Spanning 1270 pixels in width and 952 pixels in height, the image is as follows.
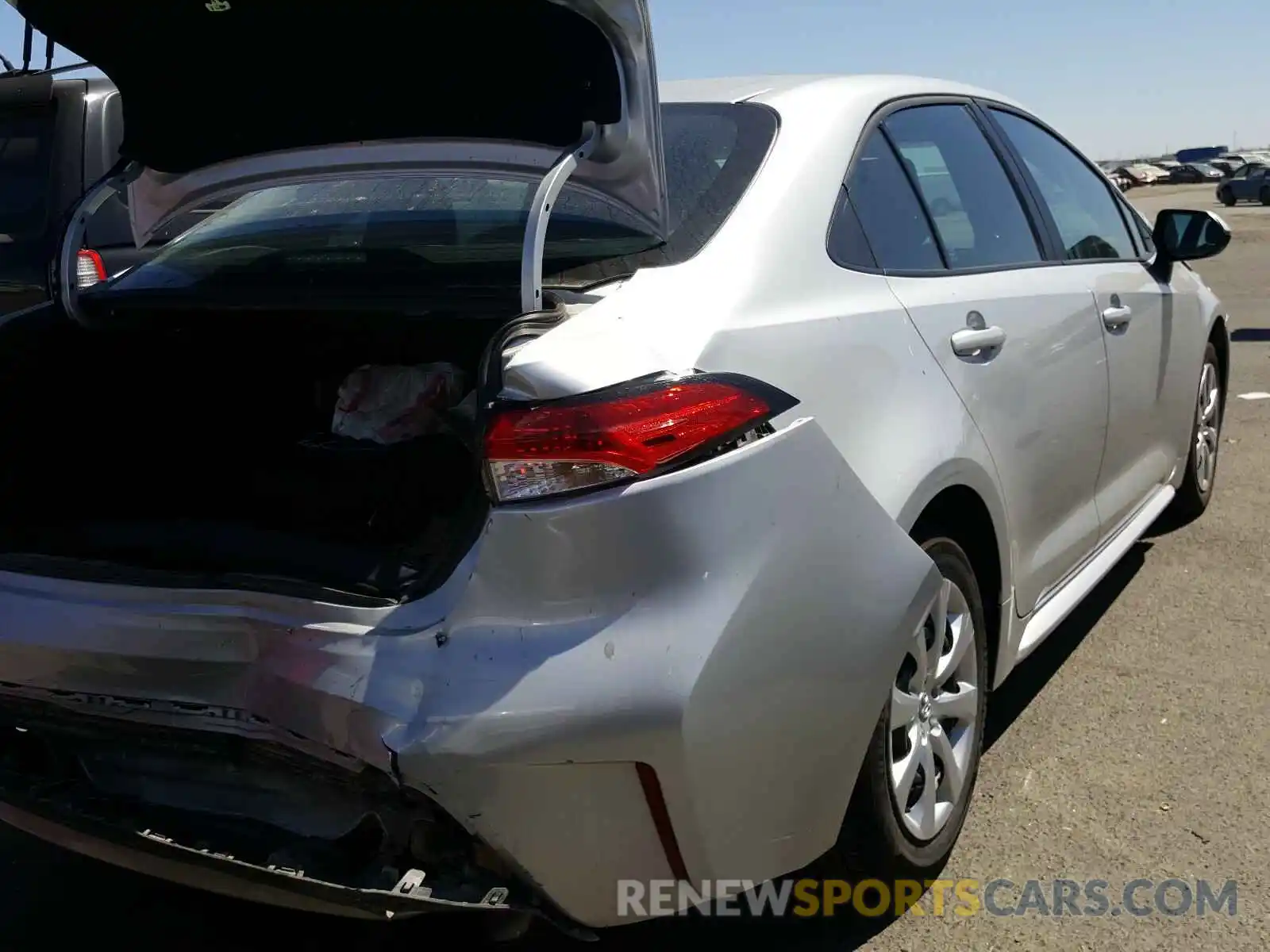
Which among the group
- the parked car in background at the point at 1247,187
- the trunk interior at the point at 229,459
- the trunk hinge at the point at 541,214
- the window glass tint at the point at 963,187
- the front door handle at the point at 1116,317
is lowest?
the parked car in background at the point at 1247,187

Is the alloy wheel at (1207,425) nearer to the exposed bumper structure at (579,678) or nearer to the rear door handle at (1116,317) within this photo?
the rear door handle at (1116,317)

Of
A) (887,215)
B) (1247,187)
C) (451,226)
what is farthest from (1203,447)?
(1247,187)

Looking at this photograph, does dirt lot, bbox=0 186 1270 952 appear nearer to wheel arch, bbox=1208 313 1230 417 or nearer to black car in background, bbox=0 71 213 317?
wheel arch, bbox=1208 313 1230 417

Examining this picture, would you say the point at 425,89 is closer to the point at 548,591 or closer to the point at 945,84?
the point at 548,591

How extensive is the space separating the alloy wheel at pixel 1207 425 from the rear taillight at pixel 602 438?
3435 mm

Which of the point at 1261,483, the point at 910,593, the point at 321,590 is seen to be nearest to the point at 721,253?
the point at 910,593

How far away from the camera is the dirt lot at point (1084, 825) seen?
261cm

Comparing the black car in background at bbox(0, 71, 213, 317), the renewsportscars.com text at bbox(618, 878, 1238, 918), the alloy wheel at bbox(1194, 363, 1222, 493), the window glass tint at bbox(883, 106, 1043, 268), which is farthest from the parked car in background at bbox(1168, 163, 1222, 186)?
the renewsportscars.com text at bbox(618, 878, 1238, 918)

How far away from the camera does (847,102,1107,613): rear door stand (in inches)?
110

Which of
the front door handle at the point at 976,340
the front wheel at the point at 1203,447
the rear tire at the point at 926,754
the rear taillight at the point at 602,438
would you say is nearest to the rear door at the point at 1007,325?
the front door handle at the point at 976,340

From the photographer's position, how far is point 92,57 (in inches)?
107

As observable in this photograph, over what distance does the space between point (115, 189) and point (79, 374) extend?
1.45 ft

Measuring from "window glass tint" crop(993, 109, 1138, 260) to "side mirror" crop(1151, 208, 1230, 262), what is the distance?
118mm

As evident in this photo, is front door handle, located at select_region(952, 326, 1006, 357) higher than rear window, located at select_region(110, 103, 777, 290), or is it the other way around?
rear window, located at select_region(110, 103, 777, 290)
